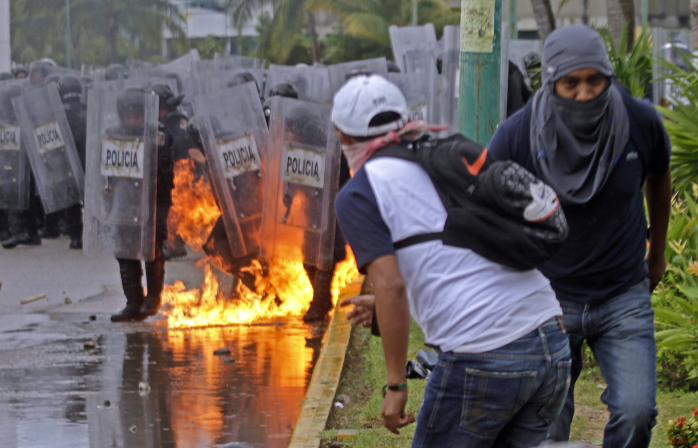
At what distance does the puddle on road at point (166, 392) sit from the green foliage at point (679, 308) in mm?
2057

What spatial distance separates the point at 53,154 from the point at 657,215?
26.7 ft

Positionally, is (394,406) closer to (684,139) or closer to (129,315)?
(684,139)

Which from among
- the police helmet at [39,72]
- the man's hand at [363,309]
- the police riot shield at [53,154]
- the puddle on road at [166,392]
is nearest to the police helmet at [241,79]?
the police riot shield at [53,154]

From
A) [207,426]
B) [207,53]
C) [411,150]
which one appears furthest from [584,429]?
[207,53]

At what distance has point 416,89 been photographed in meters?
10.2

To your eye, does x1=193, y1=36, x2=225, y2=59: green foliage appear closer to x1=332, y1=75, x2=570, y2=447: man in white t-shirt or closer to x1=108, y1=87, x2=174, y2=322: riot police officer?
x1=108, y1=87, x2=174, y2=322: riot police officer

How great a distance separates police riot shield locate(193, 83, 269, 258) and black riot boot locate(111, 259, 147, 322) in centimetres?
92

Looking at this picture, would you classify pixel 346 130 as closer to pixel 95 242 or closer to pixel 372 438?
pixel 372 438

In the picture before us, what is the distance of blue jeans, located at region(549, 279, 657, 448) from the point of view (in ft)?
11.2

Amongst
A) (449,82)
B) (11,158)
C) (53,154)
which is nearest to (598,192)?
(449,82)

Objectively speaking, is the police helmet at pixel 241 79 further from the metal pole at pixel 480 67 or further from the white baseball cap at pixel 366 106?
the white baseball cap at pixel 366 106

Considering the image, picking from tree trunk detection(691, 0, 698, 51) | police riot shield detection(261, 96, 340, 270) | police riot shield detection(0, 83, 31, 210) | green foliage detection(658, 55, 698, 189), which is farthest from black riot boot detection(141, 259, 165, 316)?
police riot shield detection(0, 83, 31, 210)

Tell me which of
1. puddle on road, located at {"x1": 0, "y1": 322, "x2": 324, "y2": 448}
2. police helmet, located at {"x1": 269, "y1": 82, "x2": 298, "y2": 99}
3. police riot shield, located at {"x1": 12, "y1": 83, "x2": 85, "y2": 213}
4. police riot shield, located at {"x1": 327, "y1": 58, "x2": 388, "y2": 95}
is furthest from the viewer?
police riot shield, located at {"x1": 327, "y1": 58, "x2": 388, "y2": 95}

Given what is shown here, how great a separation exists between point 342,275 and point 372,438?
4.95m
